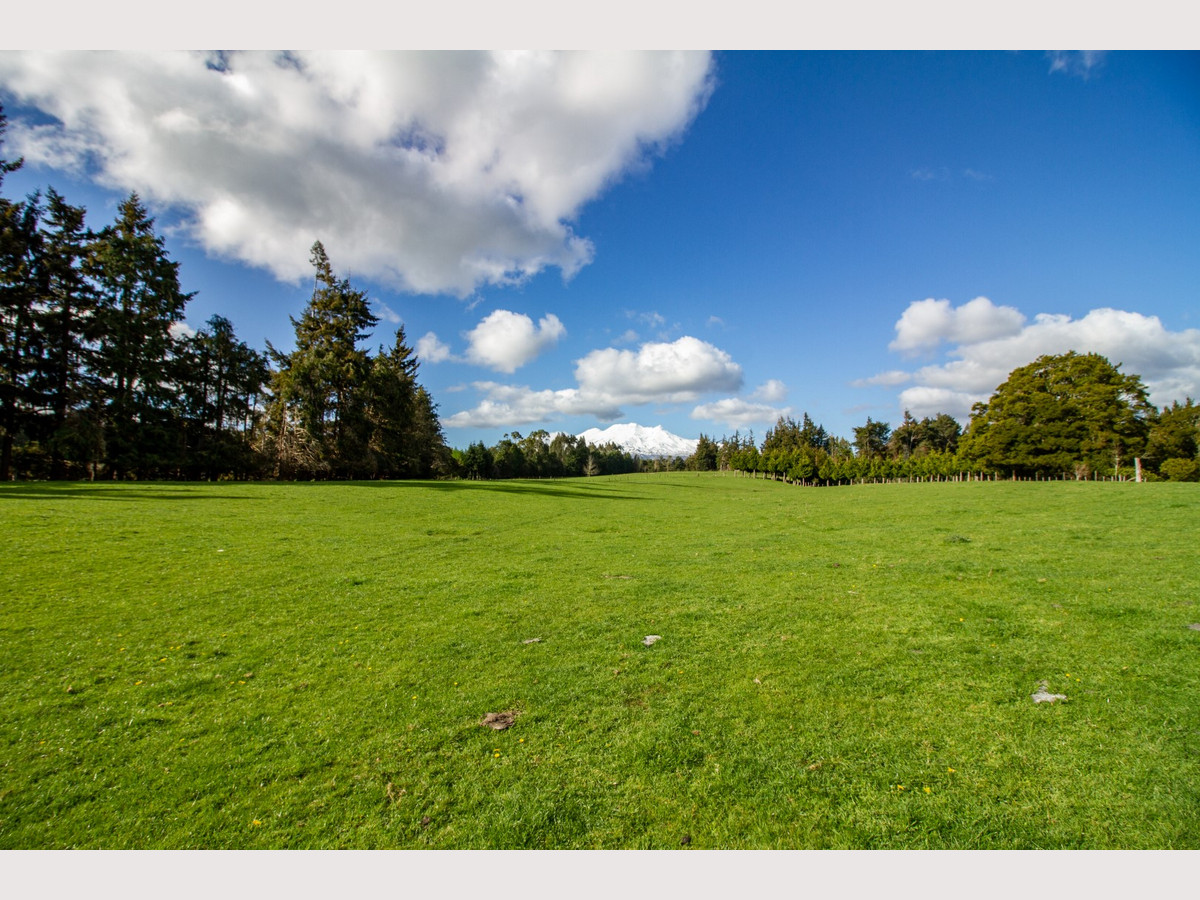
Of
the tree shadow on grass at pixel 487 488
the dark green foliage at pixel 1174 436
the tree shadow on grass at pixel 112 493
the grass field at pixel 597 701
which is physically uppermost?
the dark green foliage at pixel 1174 436

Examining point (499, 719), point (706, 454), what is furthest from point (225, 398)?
point (706, 454)

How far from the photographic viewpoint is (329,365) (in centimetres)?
4225

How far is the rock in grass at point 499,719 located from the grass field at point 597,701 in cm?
11

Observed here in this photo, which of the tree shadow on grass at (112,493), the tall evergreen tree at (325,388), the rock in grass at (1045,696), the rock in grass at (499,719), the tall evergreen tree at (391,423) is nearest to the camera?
the rock in grass at (499,719)

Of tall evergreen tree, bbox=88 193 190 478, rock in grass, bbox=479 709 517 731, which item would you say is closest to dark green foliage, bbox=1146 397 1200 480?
rock in grass, bbox=479 709 517 731

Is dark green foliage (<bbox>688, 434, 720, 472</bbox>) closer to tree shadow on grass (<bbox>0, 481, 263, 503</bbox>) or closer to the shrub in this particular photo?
the shrub

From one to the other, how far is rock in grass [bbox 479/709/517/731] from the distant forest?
42.1 m

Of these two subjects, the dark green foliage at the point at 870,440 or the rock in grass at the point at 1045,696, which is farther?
the dark green foliage at the point at 870,440

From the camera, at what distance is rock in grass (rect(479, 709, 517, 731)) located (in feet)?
15.3

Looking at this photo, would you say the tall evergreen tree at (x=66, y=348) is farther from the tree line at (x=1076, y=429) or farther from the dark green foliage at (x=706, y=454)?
the dark green foliage at (x=706, y=454)

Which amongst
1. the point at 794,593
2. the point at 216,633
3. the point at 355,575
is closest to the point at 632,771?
the point at 794,593

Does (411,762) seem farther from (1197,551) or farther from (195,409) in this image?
(195,409)

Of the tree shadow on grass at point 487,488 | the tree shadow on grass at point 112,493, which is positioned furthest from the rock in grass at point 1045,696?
the tree shadow on grass at point 487,488

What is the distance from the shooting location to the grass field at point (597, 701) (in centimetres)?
339
